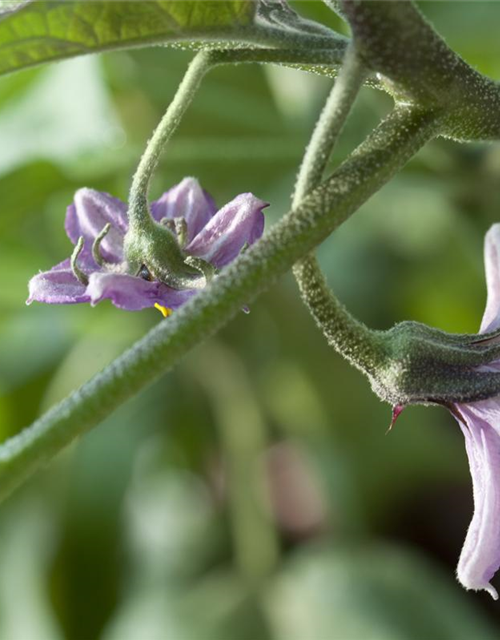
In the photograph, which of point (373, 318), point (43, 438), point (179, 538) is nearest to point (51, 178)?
point (373, 318)

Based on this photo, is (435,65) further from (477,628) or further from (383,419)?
(383,419)

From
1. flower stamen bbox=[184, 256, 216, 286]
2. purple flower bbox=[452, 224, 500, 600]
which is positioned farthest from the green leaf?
purple flower bbox=[452, 224, 500, 600]

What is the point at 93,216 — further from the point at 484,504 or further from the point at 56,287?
the point at 484,504

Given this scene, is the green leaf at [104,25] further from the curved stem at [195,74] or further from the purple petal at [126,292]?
the purple petal at [126,292]

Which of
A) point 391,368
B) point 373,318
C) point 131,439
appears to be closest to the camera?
point 391,368

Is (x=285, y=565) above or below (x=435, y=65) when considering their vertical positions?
above

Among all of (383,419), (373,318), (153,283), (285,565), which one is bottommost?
(153,283)

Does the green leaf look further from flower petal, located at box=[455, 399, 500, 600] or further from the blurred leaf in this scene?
the blurred leaf

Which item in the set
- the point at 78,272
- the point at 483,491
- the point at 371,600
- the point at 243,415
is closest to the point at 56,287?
the point at 78,272
